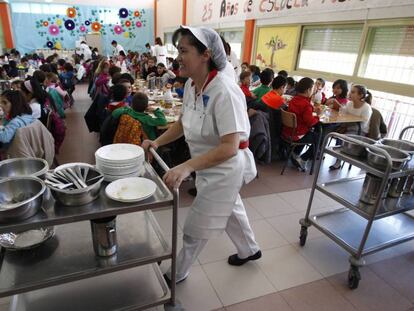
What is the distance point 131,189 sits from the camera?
121 cm

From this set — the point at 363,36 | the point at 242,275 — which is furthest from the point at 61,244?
the point at 363,36

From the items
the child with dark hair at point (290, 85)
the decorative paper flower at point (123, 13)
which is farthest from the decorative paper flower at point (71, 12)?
the child with dark hair at point (290, 85)

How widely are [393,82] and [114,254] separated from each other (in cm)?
449

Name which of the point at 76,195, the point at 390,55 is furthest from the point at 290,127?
the point at 76,195

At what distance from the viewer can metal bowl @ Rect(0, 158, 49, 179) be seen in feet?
4.03

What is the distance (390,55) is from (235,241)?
3967 millimetres

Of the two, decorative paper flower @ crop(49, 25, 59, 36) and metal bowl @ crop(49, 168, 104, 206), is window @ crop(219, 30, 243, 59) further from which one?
decorative paper flower @ crop(49, 25, 59, 36)

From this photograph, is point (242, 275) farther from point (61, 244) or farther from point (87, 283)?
point (61, 244)

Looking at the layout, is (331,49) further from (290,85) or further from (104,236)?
(104,236)

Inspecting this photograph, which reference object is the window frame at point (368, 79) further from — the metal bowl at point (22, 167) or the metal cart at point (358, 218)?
the metal bowl at point (22, 167)

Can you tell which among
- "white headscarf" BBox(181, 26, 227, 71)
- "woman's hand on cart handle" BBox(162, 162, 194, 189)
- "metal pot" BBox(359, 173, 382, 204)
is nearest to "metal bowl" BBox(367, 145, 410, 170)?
"metal pot" BBox(359, 173, 382, 204)

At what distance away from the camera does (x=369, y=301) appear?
181cm

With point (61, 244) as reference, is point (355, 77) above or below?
above

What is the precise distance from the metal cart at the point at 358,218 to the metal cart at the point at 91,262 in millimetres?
1215
